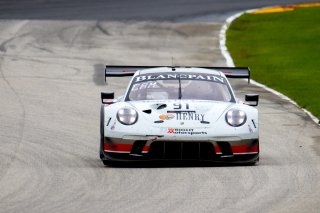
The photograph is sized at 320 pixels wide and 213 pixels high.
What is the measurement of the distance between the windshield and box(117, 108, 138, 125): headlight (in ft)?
2.17

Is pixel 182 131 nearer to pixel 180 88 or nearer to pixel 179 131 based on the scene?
pixel 179 131

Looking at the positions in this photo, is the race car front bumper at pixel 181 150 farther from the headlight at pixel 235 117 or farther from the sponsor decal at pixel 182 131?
the headlight at pixel 235 117

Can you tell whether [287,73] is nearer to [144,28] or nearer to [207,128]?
[144,28]

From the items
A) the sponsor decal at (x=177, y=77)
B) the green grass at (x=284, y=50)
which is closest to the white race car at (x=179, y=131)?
the sponsor decal at (x=177, y=77)

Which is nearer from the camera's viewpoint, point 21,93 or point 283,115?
point 283,115

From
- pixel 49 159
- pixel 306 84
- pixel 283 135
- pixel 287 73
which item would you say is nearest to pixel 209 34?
pixel 287 73

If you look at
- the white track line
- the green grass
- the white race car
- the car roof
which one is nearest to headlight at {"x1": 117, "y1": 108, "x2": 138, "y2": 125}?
the white race car

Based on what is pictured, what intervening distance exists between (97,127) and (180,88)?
251cm

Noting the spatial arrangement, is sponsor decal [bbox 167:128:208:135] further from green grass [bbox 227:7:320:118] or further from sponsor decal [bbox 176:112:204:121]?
green grass [bbox 227:7:320:118]

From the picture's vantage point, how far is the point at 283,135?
14891 mm

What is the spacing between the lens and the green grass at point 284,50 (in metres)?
20.1

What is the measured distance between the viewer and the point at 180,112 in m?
12.4

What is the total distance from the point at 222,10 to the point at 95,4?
3.58 meters

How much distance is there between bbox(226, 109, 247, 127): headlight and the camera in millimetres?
12328
